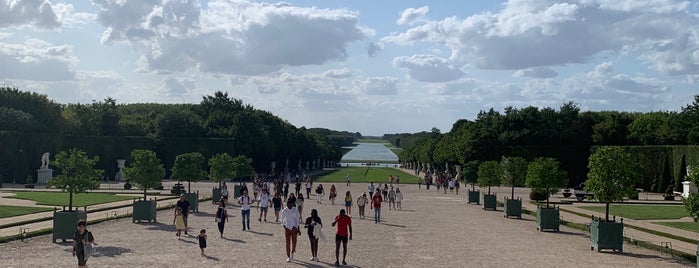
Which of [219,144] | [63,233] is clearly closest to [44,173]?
[219,144]

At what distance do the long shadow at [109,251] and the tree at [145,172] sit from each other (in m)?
15.3

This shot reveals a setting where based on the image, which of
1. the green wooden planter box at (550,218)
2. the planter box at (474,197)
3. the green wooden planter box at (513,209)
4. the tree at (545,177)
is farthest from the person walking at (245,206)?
the planter box at (474,197)

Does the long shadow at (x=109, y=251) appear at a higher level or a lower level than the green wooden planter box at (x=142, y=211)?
lower

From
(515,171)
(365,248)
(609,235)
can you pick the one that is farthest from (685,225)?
(365,248)

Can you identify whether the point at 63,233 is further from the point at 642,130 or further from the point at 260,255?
the point at 642,130

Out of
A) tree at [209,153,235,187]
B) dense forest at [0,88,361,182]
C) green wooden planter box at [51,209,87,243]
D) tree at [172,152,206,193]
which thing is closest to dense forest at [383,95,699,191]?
dense forest at [0,88,361,182]

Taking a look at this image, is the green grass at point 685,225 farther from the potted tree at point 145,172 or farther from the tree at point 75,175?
the tree at point 75,175

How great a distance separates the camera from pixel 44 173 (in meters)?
78.0

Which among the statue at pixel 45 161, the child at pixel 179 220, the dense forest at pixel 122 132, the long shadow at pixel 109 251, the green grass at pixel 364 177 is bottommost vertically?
the long shadow at pixel 109 251

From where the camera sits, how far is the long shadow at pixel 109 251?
878 inches

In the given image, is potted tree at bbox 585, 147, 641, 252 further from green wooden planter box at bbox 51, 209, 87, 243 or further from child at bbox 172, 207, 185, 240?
green wooden planter box at bbox 51, 209, 87, 243

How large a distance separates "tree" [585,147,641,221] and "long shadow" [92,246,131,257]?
1755 cm

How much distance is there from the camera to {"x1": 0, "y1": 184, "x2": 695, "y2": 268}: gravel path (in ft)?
70.4

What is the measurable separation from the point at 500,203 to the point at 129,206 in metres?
26.5
